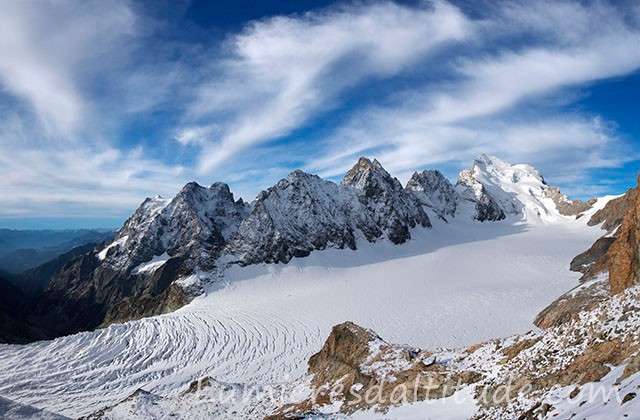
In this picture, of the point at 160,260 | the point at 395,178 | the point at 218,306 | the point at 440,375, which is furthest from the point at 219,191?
the point at 440,375

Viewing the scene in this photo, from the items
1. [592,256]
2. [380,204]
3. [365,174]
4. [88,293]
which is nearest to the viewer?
[592,256]

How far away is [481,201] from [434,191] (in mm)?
19210

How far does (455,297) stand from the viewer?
45938 millimetres

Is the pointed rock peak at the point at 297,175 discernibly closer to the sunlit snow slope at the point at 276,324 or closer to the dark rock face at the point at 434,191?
the sunlit snow slope at the point at 276,324

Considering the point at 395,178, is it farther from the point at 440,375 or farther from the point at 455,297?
the point at 440,375

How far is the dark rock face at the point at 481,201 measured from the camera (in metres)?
131

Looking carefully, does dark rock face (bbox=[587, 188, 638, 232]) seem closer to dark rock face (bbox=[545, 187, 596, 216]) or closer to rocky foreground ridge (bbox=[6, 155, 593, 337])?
dark rock face (bbox=[545, 187, 596, 216])

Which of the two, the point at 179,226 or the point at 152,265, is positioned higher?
the point at 179,226

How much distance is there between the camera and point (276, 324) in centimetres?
4322

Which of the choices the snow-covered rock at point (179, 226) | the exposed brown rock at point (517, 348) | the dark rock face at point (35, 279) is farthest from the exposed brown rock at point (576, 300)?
the dark rock face at point (35, 279)

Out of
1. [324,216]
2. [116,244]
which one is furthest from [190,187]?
[324,216]

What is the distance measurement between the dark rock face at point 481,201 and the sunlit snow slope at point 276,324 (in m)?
61.2

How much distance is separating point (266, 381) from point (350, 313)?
16.5m

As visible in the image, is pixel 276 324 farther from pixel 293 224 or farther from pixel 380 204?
pixel 380 204
